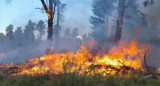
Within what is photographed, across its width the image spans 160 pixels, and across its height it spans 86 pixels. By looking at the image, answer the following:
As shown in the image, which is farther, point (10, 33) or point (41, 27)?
point (41, 27)

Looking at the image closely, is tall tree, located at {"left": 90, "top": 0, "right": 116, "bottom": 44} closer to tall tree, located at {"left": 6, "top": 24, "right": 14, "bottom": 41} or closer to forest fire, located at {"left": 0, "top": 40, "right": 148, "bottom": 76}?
forest fire, located at {"left": 0, "top": 40, "right": 148, "bottom": 76}

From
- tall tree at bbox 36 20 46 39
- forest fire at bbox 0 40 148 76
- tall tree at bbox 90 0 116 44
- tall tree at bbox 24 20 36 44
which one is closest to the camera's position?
forest fire at bbox 0 40 148 76

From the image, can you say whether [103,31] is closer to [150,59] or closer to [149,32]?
[149,32]

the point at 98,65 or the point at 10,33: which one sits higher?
the point at 10,33

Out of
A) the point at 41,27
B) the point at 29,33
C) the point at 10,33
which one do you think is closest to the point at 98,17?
the point at 29,33

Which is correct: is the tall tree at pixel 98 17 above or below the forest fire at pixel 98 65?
above

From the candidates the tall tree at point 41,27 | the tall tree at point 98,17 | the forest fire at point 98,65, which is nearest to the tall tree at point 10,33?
the tall tree at point 41,27

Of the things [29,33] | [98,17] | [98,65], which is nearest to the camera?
[98,65]

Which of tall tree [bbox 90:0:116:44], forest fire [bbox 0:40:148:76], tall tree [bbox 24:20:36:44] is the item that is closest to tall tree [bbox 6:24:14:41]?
tall tree [bbox 24:20:36:44]

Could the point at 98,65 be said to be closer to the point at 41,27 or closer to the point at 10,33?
the point at 10,33

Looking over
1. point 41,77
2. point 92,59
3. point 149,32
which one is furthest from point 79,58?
point 149,32

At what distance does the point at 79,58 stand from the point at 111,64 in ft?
7.29

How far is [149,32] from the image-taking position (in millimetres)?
19578

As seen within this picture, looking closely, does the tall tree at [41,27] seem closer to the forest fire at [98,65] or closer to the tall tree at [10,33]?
the tall tree at [10,33]
